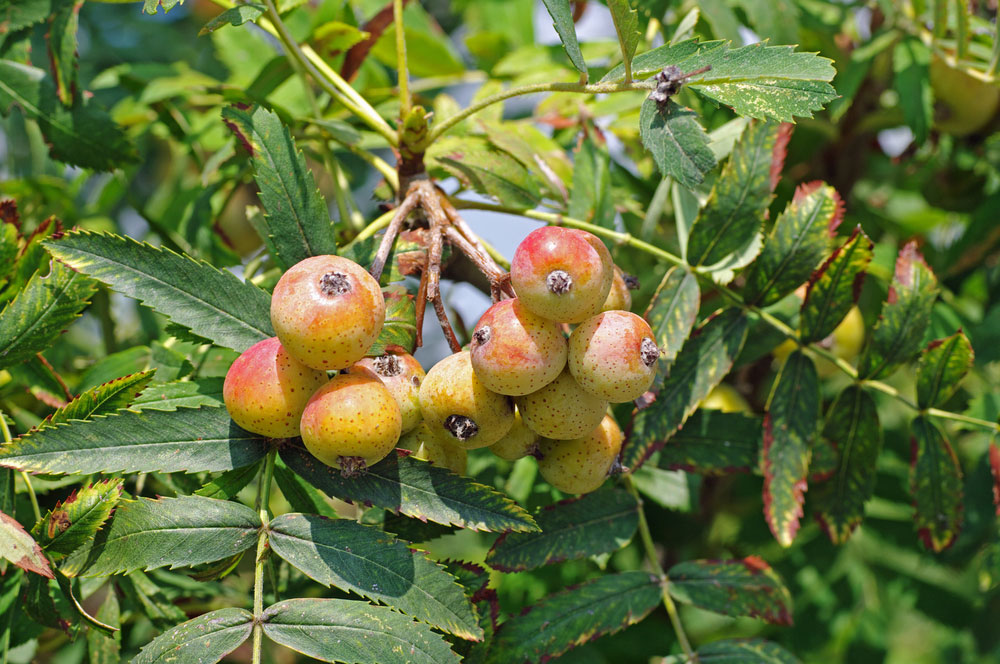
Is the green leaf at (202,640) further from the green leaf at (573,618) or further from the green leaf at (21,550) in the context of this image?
the green leaf at (573,618)

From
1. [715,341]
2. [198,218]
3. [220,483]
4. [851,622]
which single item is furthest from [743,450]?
[198,218]

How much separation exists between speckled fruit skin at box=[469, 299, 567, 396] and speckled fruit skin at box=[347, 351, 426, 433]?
0.13m

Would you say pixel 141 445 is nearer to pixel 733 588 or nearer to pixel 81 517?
pixel 81 517

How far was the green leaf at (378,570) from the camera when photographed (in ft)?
3.73

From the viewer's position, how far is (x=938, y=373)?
153 centimetres

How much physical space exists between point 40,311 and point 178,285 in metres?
0.27

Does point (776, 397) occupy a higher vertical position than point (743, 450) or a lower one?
higher

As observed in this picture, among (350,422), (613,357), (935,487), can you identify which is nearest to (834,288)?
(935,487)

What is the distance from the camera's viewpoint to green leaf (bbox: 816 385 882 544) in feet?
5.10

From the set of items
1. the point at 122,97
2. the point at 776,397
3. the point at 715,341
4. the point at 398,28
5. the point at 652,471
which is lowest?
the point at 652,471

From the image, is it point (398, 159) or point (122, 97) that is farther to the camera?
point (122, 97)

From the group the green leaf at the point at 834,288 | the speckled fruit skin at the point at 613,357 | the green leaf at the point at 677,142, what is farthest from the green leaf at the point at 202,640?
the green leaf at the point at 834,288

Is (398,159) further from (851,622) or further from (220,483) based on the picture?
(851,622)

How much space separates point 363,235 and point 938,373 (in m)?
1.17
